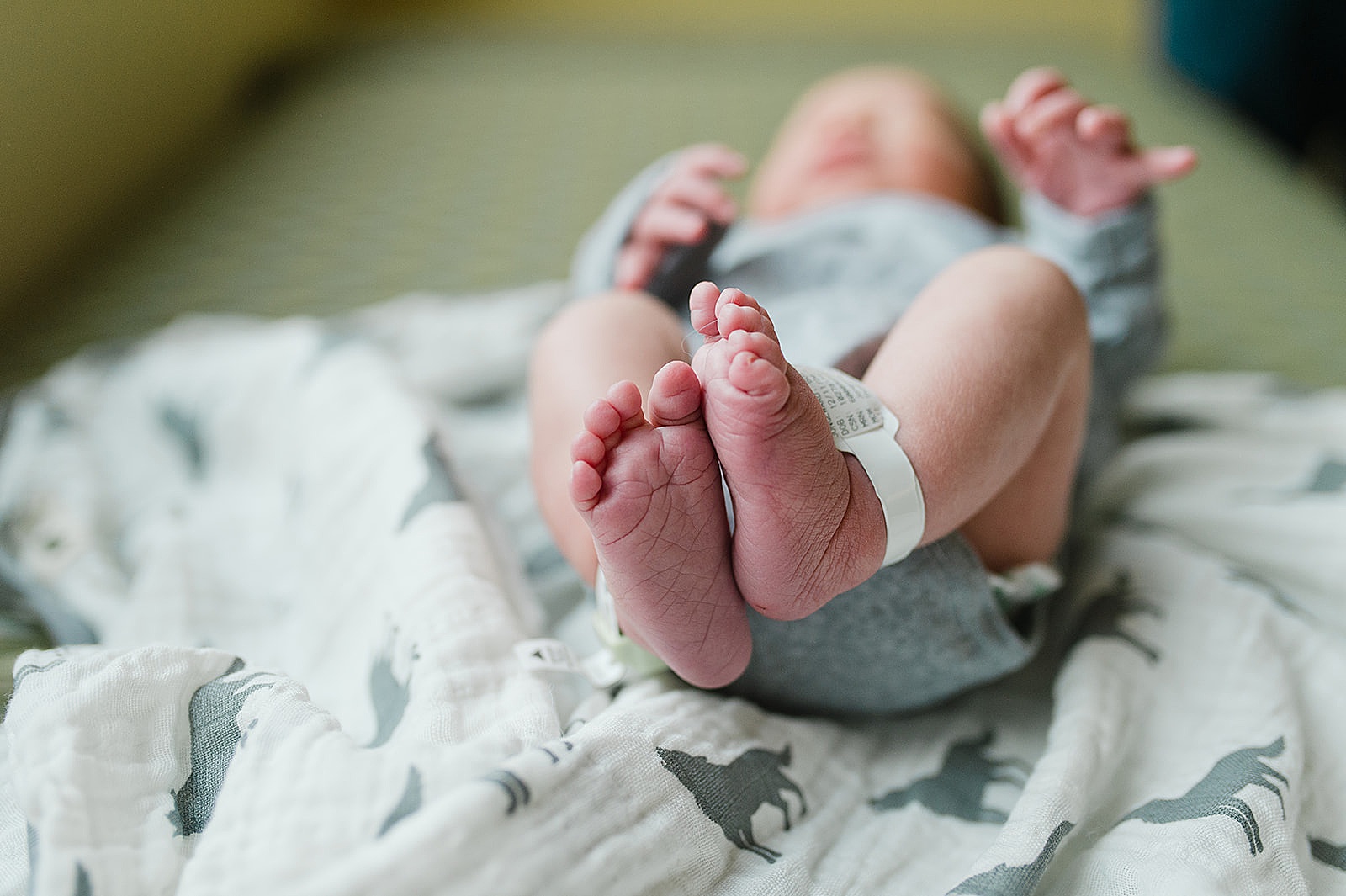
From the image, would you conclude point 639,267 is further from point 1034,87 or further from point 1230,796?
point 1230,796

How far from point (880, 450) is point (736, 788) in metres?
0.19

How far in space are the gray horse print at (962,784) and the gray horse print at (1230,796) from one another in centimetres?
8

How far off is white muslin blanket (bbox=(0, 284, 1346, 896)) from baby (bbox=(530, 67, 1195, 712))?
2.3 inches

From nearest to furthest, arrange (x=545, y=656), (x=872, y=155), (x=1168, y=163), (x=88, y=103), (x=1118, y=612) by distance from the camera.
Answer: (x=545, y=656) < (x=1118, y=612) < (x=1168, y=163) < (x=88, y=103) < (x=872, y=155)

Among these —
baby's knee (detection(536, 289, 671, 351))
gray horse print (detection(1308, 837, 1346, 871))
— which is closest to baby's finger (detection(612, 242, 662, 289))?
baby's knee (detection(536, 289, 671, 351))

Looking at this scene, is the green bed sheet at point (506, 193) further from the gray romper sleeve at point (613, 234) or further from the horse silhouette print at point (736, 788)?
the horse silhouette print at point (736, 788)

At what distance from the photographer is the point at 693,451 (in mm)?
449

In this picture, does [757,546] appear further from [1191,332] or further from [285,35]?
[285,35]

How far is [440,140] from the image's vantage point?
4.83ft

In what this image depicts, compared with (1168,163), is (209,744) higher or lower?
lower

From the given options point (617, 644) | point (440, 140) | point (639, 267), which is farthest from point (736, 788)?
point (440, 140)

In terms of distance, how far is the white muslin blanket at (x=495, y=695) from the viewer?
16.3 inches

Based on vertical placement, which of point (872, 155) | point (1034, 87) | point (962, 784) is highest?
point (1034, 87)

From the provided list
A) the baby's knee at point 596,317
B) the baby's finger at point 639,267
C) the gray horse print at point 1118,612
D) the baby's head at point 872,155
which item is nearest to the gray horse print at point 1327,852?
the gray horse print at point 1118,612
